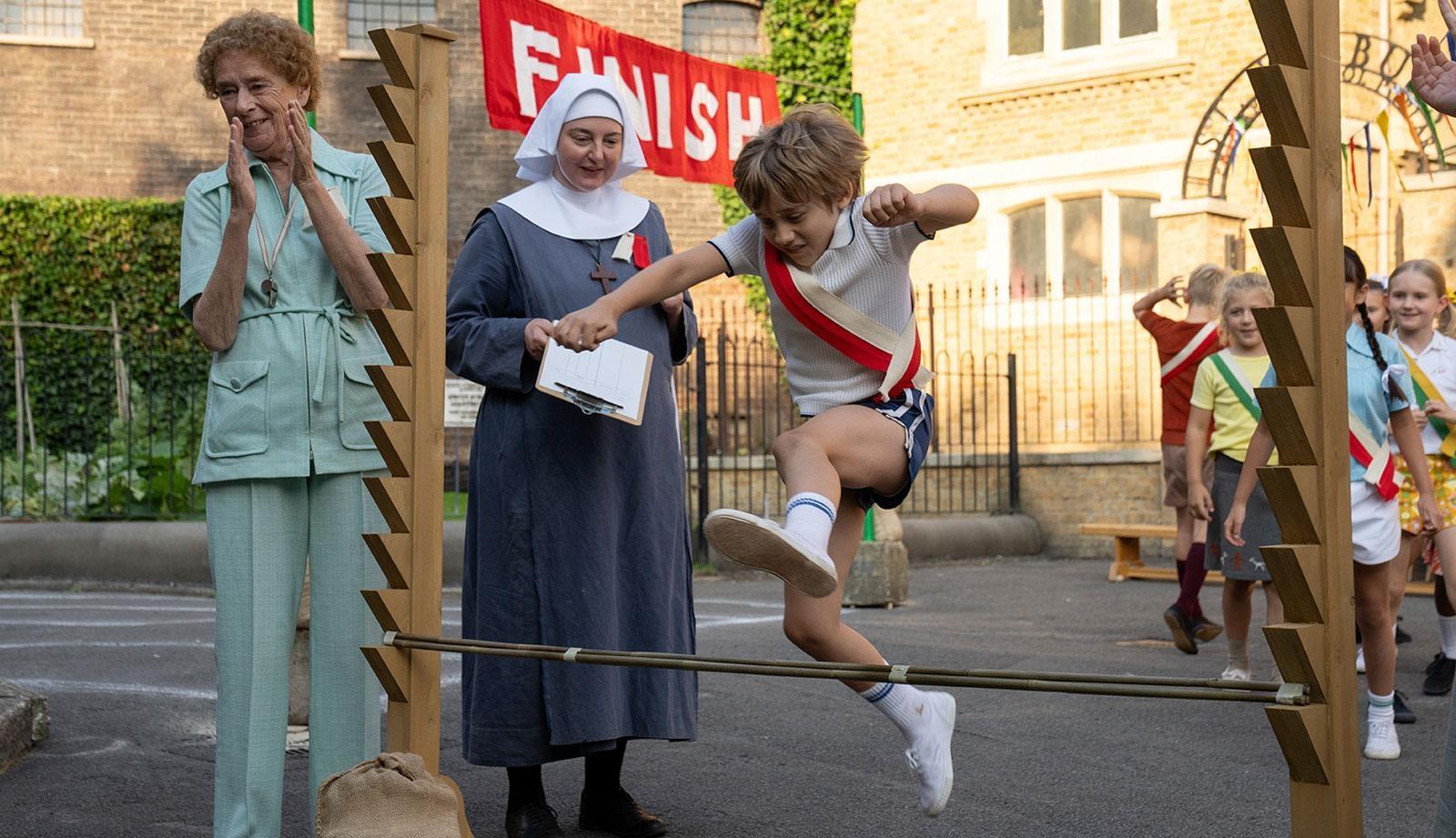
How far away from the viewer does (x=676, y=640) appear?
4.48m

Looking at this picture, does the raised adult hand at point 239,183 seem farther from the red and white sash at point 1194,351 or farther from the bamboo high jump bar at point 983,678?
the red and white sash at point 1194,351

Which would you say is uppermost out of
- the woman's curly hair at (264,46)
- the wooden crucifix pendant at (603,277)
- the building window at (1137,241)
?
the building window at (1137,241)

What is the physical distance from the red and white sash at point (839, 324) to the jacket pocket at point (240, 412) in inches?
49.9

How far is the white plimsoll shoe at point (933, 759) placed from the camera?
3.74 m

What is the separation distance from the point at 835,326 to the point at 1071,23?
16.4 meters

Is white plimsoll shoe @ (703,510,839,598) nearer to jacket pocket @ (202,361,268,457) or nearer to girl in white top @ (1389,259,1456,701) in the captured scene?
jacket pocket @ (202,361,268,457)

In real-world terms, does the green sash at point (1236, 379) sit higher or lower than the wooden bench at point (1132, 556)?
higher

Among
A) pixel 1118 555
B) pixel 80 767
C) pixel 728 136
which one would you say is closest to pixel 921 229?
pixel 80 767

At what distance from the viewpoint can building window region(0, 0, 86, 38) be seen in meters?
23.2

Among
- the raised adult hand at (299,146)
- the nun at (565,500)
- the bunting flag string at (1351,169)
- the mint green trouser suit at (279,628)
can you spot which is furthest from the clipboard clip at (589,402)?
→ the bunting flag string at (1351,169)

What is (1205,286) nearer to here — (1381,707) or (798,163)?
(1381,707)

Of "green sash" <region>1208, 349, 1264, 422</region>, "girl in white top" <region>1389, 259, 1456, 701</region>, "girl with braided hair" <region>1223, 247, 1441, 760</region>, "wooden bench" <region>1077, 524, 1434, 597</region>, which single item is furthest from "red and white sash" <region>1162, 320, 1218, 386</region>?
"wooden bench" <region>1077, 524, 1434, 597</region>

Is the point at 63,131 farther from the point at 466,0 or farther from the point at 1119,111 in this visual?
the point at 1119,111

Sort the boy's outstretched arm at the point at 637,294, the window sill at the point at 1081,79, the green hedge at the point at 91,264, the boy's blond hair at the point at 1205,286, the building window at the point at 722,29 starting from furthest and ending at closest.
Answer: the building window at the point at 722,29, the green hedge at the point at 91,264, the window sill at the point at 1081,79, the boy's blond hair at the point at 1205,286, the boy's outstretched arm at the point at 637,294
